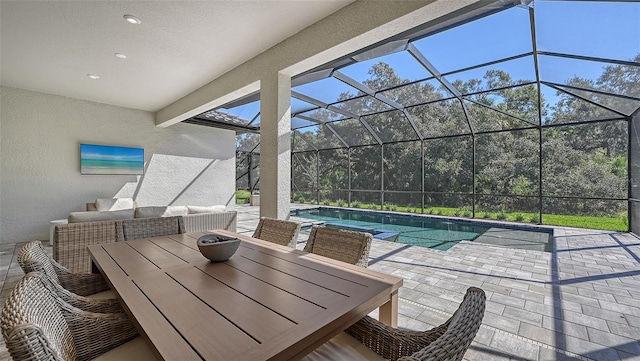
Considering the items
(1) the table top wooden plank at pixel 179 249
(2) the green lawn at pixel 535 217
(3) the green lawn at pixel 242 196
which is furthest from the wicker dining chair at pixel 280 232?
(3) the green lawn at pixel 242 196

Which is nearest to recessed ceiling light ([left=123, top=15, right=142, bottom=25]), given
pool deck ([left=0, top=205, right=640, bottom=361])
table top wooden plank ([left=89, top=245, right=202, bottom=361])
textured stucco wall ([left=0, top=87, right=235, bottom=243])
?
table top wooden plank ([left=89, top=245, right=202, bottom=361])

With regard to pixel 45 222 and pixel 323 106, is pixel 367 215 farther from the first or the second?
pixel 45 222

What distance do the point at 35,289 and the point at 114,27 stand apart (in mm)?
3188

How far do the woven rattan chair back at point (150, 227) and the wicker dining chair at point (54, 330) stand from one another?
1457 mm

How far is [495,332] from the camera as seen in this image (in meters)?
2.13

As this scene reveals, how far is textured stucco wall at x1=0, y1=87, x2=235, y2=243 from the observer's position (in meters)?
5.47

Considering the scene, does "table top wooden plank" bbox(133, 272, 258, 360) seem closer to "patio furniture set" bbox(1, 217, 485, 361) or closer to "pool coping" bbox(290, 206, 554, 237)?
"patio furniture set" bbox(1, 217, 485, 361)

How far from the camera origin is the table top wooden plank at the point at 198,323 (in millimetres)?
853

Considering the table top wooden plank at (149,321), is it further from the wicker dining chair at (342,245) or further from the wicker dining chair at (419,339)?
the wicker dining chair at (342,245)

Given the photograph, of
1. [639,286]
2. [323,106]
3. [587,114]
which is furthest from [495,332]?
[587,114]

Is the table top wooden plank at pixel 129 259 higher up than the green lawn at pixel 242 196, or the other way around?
the table top wooden plank at pixel 129 259

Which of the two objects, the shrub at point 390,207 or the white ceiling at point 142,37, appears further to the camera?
the shrub at point 390,207

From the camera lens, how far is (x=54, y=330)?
100cm

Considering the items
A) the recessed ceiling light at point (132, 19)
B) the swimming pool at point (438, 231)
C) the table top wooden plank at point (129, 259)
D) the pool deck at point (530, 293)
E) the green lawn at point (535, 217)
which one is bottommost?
the swimming pool at point (438, 231)
